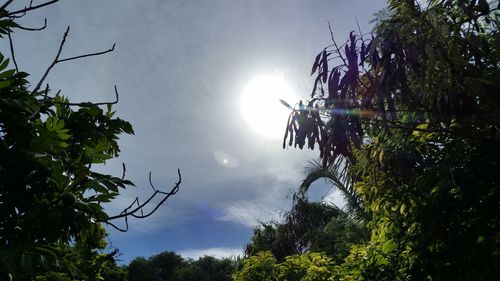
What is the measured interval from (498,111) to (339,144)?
5.22 ft

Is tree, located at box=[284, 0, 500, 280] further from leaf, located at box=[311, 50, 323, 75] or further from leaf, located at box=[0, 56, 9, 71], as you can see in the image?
leaf, located at box=[0, 56, 9, 71]

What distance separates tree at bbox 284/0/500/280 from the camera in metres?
3.77

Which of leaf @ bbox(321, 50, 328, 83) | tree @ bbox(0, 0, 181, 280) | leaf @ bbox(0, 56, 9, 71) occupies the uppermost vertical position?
leaf @ bbox(321, 50, 328, 83)

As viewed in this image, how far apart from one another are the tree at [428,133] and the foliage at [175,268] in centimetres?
4492

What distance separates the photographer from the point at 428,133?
4555mm

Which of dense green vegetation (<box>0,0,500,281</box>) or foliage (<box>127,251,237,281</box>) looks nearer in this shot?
dense green vegetation (<box>0,0,500,281</box>)

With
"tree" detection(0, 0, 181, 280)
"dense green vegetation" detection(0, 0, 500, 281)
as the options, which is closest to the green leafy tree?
"dense green vegetation" detection(0, 0, 500, 281)

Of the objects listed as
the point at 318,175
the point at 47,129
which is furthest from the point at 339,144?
the point at 318,175

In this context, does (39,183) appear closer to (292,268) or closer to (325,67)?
(325,67)

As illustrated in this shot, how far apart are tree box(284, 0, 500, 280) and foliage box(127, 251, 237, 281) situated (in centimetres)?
4492

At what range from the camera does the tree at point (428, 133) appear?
3.77m

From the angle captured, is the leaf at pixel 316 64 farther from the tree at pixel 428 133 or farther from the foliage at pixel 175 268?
the foliage at pixel 175 268

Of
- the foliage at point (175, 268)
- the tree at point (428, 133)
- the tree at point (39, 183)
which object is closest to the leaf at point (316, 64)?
the tree at point (428, 133)

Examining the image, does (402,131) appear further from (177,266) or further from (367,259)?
(177,266)
